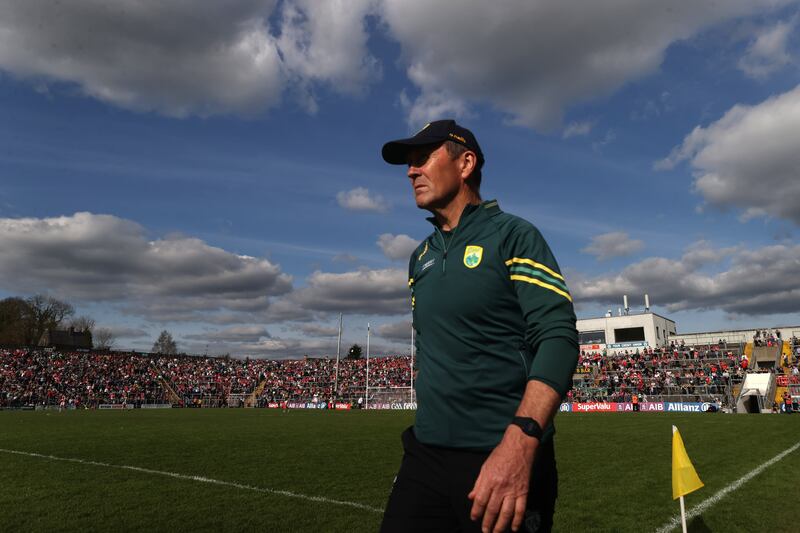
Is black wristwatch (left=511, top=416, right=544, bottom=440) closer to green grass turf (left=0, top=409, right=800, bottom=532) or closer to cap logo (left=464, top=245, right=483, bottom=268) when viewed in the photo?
cap logo (left=464, top=245, right=483, bottom=268)

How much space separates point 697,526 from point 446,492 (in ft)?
21.6

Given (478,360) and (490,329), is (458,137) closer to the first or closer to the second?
(490,329)

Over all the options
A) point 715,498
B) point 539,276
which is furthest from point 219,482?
point 539,276

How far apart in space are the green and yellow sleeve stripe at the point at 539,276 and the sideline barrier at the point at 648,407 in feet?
132

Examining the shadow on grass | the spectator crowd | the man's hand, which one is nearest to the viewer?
the man's hand

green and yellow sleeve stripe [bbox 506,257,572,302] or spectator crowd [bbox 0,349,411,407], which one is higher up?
green and yellow sleeve stripe [bbox 506,257,572,302]

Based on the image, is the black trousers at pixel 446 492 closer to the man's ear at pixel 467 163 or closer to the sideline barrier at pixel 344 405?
the man's ear at pixel 467 163

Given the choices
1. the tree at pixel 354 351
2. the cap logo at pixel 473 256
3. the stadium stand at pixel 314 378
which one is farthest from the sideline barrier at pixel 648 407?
the tree at pixel 354 351

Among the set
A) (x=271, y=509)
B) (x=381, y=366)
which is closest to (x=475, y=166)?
(x=271, y=509)

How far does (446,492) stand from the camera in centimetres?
257

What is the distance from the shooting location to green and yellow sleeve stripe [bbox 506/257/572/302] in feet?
7.85

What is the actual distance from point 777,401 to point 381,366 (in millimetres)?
40220

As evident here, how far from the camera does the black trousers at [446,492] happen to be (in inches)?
94.5

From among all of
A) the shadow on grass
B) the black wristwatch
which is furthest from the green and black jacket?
the shadow on grass
